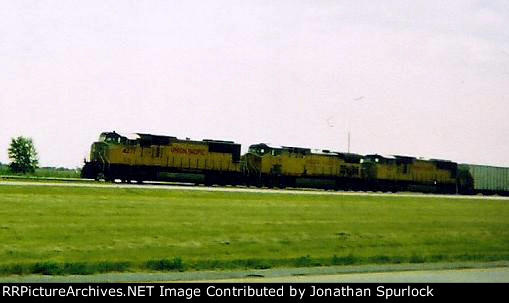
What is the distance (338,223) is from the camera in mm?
23344

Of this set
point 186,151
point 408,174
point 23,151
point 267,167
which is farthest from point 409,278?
point 23,151

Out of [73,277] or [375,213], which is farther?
[375,213]

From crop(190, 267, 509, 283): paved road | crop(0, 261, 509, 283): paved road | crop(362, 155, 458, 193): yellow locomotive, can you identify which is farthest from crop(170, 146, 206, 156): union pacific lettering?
crop(190, 267, 509, 283): paved road

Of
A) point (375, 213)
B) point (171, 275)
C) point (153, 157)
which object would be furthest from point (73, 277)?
point (153, 157)

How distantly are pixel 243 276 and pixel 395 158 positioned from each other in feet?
113

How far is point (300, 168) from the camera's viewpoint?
41.0 metres

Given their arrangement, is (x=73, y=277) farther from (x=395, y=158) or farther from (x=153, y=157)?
(x=395, y=158)

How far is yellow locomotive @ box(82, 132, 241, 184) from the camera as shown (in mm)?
33406

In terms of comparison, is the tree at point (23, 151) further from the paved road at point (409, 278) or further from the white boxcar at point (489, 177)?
the paved road at point (409, 278)

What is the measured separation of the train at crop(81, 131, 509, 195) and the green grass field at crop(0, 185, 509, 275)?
34.0ft

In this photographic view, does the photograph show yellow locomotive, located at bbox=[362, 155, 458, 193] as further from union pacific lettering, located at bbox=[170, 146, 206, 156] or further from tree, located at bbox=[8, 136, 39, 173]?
tree, located at bbox=[8, 136, 39, 173]

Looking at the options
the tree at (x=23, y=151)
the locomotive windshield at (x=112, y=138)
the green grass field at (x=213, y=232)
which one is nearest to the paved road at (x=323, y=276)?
the green grass field at (x=213, y=232)

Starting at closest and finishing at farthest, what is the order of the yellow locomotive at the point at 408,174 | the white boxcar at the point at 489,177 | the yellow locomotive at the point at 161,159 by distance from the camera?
the yellow locomotive at the point at 161,159 < the yellow locomotive at the point at 408,174 < the white boxcar at the point at 489,177

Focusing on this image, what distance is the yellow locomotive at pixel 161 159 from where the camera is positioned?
110ft
